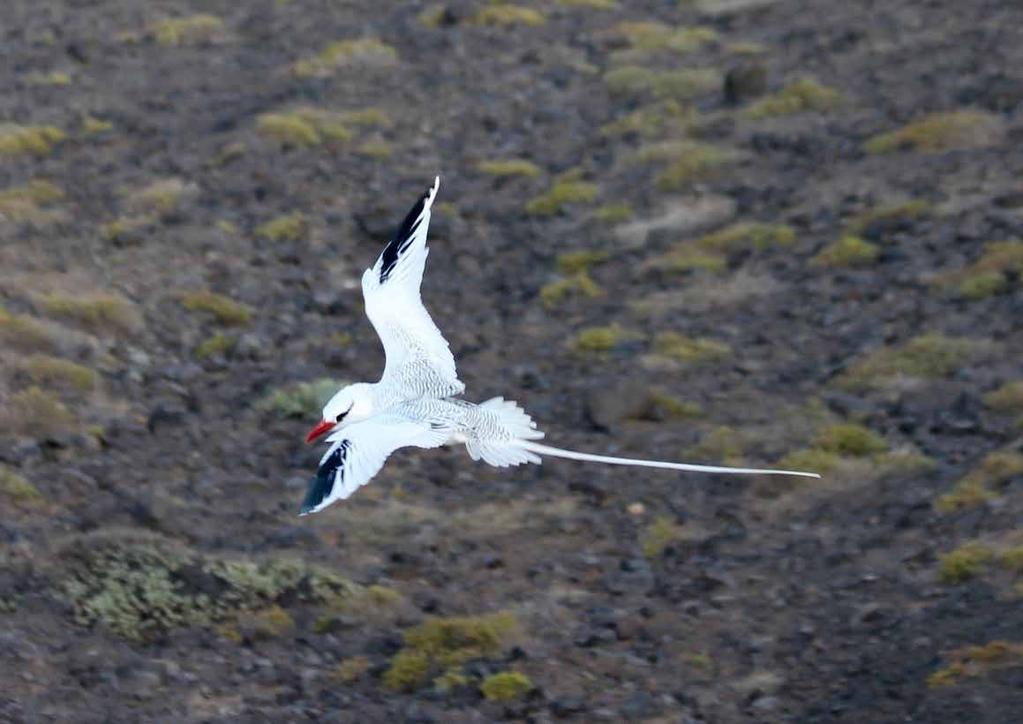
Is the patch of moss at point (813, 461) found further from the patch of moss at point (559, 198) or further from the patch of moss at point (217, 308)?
the patch of moss at point (559, 198)

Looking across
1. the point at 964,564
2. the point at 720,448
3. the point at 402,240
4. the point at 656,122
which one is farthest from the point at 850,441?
the point at 656,122

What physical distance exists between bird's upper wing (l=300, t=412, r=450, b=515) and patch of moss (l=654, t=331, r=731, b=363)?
9.36 m

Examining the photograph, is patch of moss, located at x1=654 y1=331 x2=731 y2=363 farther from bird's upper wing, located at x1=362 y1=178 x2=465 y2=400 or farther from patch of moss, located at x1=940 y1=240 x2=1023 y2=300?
bird's upper wing, located at x1=362 y1=178 x2=465 y2=400

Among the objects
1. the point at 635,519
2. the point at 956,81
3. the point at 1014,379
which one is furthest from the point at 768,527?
the point at 956,81

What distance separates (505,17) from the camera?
34250 millimetres

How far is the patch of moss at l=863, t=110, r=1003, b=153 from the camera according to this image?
25609 mm

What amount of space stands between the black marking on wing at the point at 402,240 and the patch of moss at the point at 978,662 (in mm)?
4602

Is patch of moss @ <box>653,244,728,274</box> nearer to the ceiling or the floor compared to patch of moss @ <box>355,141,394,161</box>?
nearer to the floor

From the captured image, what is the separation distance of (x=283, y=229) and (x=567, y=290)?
4.12 m

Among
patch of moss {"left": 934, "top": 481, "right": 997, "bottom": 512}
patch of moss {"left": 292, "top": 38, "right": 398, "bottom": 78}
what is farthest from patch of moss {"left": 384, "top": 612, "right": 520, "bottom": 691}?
patch of moss {"left": 292, "top": 38, "right": 398, "bottom": 78}

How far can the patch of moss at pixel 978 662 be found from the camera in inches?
479

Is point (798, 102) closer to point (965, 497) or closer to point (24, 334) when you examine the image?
point (24, 334)

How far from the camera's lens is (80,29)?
33.7 metres

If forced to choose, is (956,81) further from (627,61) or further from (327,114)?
(327,114)
